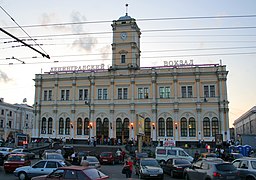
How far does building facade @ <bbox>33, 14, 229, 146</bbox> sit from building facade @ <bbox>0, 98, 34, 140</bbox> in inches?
940

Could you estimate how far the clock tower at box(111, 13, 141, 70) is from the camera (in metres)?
55.7

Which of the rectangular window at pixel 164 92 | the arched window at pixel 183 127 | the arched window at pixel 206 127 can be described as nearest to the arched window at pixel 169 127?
the arched window at pixel 183 127

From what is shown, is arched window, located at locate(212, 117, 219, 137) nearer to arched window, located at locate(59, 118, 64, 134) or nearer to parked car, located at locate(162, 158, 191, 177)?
arched window, located at locate(59, 118, 64, 134)

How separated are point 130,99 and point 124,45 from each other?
11056mm

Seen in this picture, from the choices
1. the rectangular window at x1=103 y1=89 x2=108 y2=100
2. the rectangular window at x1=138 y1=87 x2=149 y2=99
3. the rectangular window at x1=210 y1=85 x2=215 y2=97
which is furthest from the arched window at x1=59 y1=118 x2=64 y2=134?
the rectangular window at x1=210 y1=85 x2=215 y2=97

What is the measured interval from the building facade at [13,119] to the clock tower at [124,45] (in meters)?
37.0

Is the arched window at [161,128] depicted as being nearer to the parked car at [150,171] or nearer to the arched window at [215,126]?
the arched window at [215,126]

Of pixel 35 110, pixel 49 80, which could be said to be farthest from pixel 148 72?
pixel 35 110

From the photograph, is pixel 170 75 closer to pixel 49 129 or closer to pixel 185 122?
pixel 185 122

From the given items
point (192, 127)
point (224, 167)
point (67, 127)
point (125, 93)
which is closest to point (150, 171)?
point (224, 167)

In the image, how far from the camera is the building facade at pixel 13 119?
7625 centimetres

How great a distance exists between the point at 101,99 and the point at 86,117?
180 inches

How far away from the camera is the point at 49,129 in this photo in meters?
56.8

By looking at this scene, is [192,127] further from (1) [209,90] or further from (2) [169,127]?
(1) [209,90]
